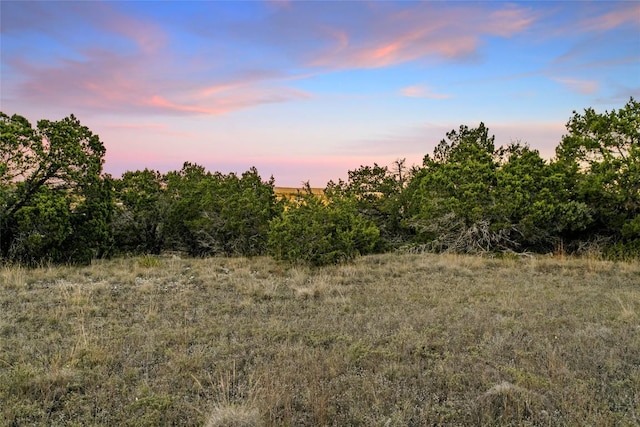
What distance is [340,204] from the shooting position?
14562mm

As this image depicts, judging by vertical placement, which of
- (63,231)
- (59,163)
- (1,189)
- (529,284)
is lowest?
(529,284)

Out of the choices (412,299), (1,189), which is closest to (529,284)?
(412,299)

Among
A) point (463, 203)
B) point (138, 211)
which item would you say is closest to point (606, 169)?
point (463, 203)

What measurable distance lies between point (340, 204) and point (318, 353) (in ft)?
31.8

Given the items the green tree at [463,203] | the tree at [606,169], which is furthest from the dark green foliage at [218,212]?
the tree at [606,169]

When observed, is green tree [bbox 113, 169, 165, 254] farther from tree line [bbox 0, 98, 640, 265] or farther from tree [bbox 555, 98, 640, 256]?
tree [bbox 555, 98, 640, 256]

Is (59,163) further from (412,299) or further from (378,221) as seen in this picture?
(378,221)

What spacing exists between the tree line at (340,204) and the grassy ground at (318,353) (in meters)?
3.43

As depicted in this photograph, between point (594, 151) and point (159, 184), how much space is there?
1685 centimetres

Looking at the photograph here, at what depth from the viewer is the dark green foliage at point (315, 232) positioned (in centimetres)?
1306

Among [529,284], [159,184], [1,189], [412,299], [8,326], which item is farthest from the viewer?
[159,184]

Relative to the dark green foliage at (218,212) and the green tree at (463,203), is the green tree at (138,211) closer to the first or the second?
the dark green foliage at (218,212)

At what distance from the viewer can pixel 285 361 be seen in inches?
191

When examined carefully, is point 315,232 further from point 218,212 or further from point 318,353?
point 318,353
